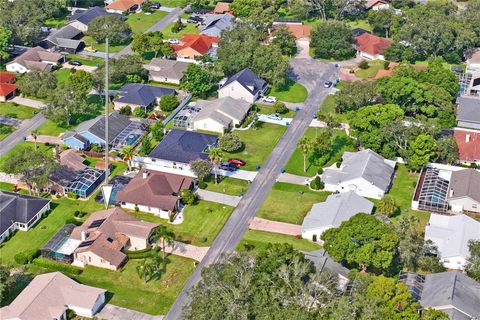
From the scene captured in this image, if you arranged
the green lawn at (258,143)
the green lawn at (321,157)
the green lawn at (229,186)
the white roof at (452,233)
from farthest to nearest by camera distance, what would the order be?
the green lawn at (258,143)
the green lawn at (321,157)
the green lawn at (229,186)
the white roof at (452,233)

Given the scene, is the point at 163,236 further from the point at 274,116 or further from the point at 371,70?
the point at 371,70

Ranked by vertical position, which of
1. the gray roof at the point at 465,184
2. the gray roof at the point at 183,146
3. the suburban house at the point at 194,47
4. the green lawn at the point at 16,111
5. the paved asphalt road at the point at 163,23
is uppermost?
the gray roof at the point at 465,184

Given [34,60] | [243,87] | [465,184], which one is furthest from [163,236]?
[34,60]

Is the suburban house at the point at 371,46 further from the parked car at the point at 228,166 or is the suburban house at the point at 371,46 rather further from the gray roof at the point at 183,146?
the parked car at the point at 228,166

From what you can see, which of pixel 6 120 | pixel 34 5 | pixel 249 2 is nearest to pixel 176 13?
pixel 249 2

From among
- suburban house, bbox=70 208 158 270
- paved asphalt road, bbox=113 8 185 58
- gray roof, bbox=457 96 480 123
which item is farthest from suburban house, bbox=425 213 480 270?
paved asphalt road, bbox=113 8 185 58

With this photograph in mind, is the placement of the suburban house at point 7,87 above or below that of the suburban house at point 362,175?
below

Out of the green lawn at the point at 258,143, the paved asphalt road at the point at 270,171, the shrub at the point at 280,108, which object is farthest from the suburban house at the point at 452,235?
the shrub at the point at 280,108

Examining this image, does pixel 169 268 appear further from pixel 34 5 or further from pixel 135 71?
pixel 34 5
